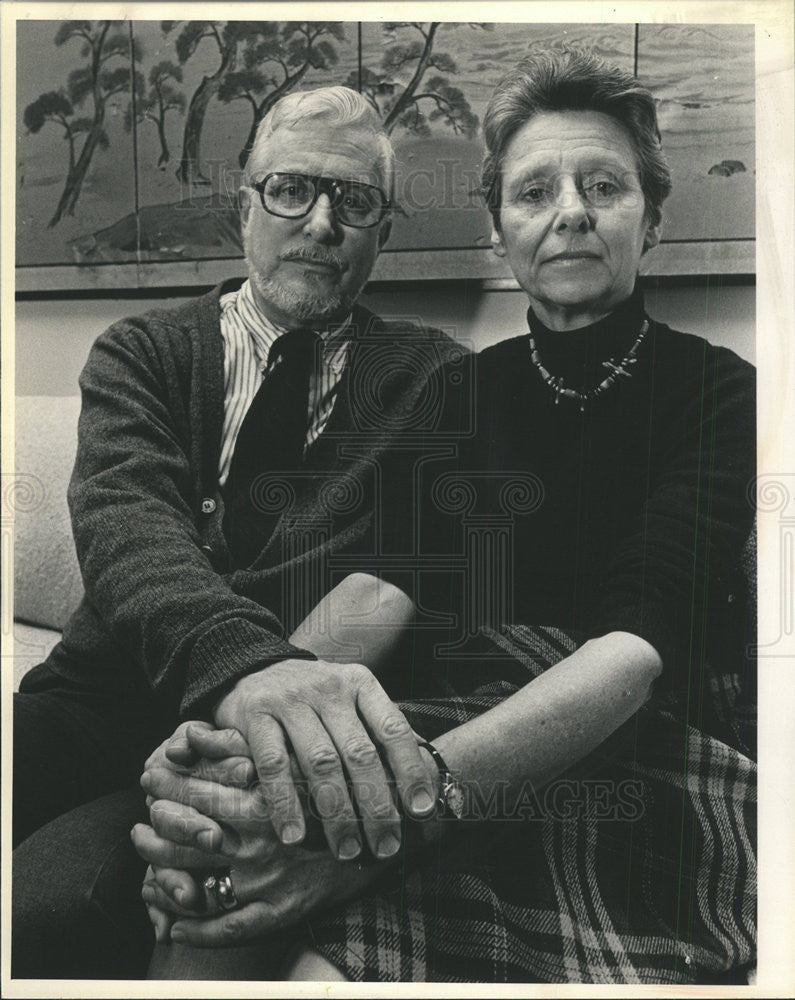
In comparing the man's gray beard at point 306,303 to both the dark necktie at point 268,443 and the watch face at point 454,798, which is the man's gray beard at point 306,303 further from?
the watch face at point 454,798

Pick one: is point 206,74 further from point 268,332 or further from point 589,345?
point 589,345

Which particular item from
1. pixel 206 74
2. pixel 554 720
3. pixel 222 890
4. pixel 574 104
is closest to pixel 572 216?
pixel 574 104

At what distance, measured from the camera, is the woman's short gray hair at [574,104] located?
1.26 meters

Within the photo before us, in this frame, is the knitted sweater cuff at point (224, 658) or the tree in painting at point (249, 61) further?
the tree in painting at point (249, 61)

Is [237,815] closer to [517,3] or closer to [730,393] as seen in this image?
[730,393]

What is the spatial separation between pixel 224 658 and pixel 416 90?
0.76 meters

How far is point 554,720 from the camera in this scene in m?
1.20

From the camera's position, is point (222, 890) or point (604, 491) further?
point (604, 491)

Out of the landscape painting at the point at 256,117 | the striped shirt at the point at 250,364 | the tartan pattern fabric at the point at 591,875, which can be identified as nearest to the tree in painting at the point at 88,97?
the landscape painting at the point at 256,117

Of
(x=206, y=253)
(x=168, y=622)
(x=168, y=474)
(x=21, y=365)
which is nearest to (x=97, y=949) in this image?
(x=168, y=622)

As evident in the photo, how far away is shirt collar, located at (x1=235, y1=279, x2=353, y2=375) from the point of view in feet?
4.21

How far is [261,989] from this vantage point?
1.22 metres

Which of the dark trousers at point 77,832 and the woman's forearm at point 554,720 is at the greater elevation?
the woman's forearm at point 554,720

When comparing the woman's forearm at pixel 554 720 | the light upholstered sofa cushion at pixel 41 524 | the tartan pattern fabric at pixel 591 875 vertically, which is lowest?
the tartan pattern fabric at pixel 591 875
